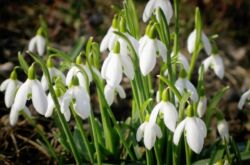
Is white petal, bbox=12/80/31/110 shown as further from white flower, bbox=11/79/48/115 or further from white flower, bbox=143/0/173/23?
white flower, bbox=143/0/173/23

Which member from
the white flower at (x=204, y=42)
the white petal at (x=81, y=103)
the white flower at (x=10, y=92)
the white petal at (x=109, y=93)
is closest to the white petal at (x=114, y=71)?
the white petal at (x=81, y=103)

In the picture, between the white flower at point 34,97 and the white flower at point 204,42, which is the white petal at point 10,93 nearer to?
the white flower at point 34,97

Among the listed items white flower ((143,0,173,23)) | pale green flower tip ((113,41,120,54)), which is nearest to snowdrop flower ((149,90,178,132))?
pale green flower tip ((113,41,120,54))

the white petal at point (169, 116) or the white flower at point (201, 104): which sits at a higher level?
the white petal at point (169, 116)

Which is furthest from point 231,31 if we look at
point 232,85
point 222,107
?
point 222,107

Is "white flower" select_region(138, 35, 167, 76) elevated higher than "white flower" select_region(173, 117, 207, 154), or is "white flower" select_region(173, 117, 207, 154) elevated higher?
"white flower" select_region(138, 35, 167, 76)

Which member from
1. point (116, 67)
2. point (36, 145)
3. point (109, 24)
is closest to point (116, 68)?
point (116, 67)

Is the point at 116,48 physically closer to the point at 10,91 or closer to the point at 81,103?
the point at 81,103
